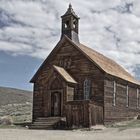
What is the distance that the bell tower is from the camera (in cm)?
3575

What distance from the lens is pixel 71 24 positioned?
3594 cm

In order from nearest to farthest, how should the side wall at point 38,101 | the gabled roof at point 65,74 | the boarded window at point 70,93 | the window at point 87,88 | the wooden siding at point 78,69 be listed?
the boarded window at point 70,93, the gabled roof at point 65,74, the wooden siding at point 78,69, the window at point 87,88, the side wall at point 38,101

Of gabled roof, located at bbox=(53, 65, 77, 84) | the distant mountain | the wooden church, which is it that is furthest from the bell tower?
the distant mountain

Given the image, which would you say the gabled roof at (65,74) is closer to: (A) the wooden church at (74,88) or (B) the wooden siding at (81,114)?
(A) the wooden church at (74,88)

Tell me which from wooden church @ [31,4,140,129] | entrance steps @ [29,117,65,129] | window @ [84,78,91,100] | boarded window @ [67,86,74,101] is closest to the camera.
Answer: wooden church @ [31,4,140,129]

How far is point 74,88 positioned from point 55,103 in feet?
7.39

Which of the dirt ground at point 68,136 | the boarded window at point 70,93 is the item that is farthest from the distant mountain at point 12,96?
the dirt ground at point 68,136

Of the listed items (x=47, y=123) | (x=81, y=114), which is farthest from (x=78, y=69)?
(x=81, y=114)

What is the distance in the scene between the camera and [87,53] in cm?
3372

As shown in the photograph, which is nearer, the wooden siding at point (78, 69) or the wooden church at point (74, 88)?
the wooden church at point (74, 88)

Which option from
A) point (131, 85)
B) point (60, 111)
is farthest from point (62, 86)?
point (131, 85)

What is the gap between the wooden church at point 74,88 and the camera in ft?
96.3

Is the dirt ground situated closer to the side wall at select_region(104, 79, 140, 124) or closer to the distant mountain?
Result: the side wall at select_region(104, 79, 140, 124)

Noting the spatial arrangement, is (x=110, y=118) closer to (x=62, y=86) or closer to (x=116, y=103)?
(x=116, y=103)
